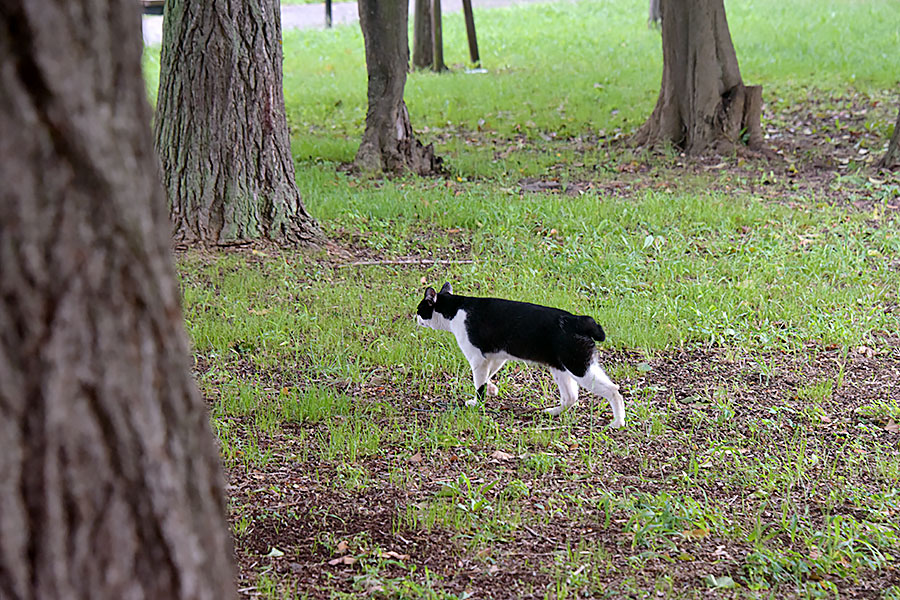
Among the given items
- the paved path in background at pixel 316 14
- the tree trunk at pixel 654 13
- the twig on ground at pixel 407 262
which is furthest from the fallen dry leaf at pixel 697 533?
the paved path in background at pixel 316 14

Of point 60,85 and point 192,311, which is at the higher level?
point 60,85

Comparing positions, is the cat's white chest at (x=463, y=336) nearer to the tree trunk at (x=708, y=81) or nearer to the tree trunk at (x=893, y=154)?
the tree trunk at (x=708, y=81)

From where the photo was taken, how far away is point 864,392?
502cm

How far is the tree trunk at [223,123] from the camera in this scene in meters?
7.08

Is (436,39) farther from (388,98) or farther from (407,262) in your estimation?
(407,262)

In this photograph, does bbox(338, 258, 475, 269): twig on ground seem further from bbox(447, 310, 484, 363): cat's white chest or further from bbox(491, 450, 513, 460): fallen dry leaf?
bbox(491, 450, 513, 460): fallen dry leaf

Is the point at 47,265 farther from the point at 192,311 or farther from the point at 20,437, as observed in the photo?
the point at 192,311

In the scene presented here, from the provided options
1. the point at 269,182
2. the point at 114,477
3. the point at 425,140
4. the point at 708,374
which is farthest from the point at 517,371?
the point at 425,140

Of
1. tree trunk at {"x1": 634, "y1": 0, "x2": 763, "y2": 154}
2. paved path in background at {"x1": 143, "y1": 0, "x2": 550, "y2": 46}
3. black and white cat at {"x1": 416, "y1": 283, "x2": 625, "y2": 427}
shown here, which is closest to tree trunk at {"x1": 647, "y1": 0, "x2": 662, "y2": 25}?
paved path in background at {"x1": 143, "y1": 0, "x2": 550, "y2": 46}

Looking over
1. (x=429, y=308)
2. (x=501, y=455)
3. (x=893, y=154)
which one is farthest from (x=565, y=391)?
(x=893, y=154)

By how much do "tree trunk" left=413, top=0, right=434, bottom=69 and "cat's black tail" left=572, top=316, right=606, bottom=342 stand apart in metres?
14.4

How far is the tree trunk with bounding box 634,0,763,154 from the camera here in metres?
10.8

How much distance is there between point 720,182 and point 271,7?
513 centimetres

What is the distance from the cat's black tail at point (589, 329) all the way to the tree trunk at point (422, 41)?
14380 mm
